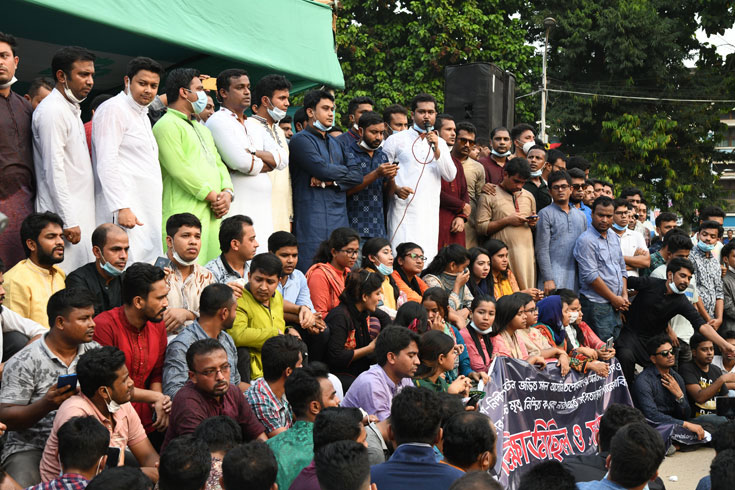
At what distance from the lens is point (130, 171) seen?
19.2ft

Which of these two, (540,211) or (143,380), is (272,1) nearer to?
(540,211)

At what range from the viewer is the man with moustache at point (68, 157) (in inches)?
212

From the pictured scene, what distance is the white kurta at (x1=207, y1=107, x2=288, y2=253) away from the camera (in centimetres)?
662

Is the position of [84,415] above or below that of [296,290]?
below

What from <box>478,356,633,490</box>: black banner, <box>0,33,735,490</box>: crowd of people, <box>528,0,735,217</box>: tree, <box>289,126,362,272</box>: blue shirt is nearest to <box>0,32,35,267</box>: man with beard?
<box>0,33,735,490</box>: crowd of people

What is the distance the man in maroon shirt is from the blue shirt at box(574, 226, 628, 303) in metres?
5.28

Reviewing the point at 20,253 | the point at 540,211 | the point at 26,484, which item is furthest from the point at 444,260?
the point at 26,484

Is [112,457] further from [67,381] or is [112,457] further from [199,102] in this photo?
[199,102]

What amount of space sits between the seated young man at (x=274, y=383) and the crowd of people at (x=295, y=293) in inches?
0.5

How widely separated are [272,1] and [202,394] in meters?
5.50

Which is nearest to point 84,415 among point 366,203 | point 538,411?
point 538,411

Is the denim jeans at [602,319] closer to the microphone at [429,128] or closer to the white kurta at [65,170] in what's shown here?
the microphone at [429,128]

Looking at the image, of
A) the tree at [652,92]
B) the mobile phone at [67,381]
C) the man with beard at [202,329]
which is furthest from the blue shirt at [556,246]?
the tree at [652,92]

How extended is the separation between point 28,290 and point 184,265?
1045 mm
